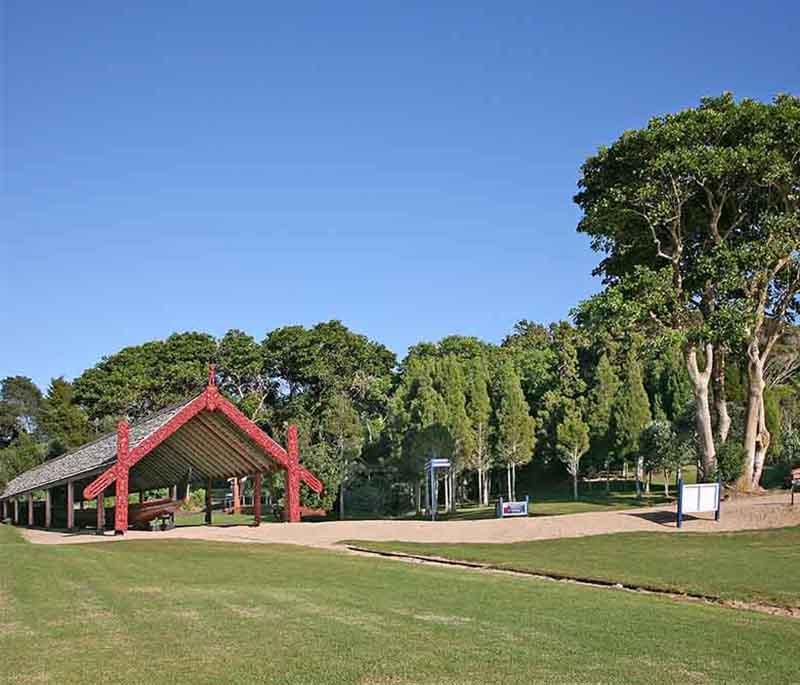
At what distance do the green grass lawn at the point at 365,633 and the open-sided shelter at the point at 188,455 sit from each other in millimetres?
15868

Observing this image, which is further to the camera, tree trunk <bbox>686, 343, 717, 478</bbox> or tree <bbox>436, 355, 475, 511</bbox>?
tree <bbox>436, 355, 475, 511</bbox>

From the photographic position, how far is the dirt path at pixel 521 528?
92.9ft

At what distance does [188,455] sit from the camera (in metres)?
41.8

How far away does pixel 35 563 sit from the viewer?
19.8m

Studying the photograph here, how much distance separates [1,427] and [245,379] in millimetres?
45412

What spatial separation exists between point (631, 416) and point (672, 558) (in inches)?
1323

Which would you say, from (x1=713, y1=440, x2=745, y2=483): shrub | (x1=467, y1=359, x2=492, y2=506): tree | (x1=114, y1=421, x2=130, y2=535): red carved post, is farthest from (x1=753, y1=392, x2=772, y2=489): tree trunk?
(x1=114, y1=421, x2=130, y2=535): red carved post

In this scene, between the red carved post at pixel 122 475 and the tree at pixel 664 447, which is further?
the tree at pixel 664 447

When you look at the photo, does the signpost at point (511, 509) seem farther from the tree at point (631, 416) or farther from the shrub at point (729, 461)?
the tree at point (631, 416)

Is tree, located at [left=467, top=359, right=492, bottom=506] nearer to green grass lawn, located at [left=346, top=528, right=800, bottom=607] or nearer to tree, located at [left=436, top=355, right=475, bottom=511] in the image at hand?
tree, located at [left=436, top=355, right=475, bottom=511]

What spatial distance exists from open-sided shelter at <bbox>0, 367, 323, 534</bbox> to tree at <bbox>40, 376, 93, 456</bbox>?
30.3m

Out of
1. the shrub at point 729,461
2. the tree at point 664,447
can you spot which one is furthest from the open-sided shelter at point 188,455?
the tree at point 664,447

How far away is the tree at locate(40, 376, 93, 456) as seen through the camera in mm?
75688

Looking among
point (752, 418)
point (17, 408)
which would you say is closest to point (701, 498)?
point (752, 418)
